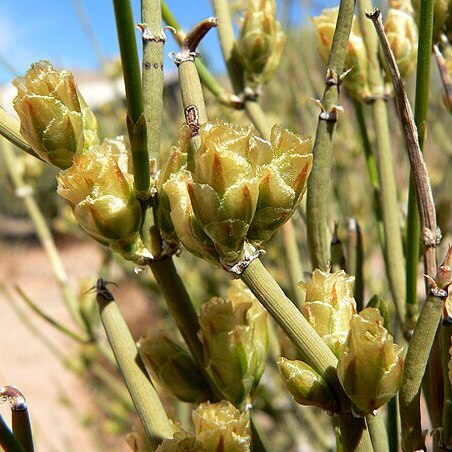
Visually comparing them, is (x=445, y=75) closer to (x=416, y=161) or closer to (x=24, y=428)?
(x=416, y=161)

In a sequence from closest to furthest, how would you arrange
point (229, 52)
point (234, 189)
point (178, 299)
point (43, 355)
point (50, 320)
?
point (234, 189) < point (178, 299) < point (229, 52) < point (50, 320) < point (43, 355)

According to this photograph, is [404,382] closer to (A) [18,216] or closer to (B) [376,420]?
(B) [376,420]

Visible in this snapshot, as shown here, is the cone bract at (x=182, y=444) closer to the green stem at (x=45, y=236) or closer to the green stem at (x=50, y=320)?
the green stem at (x=50, y=320)

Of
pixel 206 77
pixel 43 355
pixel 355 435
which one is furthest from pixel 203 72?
pixel 43 355

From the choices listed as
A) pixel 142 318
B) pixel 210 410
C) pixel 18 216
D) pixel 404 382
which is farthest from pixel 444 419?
pixel 18 216

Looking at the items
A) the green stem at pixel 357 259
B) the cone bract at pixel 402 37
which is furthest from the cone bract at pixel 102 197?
the cone bract at pixel 402 37

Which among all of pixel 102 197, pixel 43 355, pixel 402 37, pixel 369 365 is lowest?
pixel 43 355
